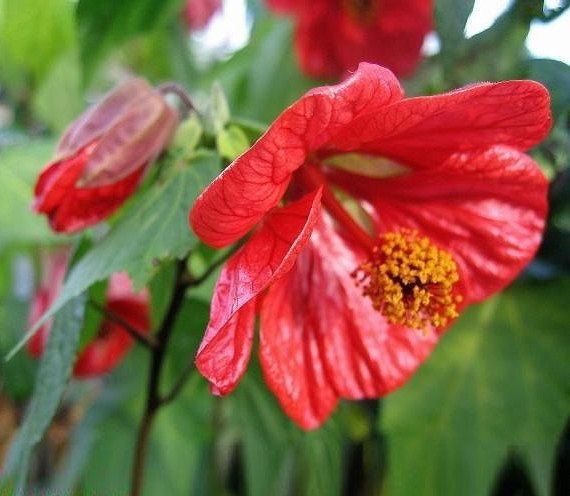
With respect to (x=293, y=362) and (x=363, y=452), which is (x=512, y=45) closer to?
(x=293, y=362)

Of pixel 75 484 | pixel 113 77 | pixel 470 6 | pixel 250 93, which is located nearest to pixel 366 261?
pixel 470 6

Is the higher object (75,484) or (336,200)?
(336,200)

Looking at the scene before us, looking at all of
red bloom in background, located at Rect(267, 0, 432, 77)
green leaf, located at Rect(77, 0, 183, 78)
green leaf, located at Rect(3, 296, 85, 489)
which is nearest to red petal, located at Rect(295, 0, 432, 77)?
red bloom in background, located at Rect(267, 0, 432, 77)

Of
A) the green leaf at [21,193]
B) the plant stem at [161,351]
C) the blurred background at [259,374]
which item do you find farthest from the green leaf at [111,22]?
the plant stem at [161,351]

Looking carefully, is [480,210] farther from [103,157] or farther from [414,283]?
[103,157]

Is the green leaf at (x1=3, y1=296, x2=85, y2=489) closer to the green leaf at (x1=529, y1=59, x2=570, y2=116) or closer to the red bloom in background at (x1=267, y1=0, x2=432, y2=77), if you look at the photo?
the green leaf at (x1=529, y1=59, x2=570, y2=116)

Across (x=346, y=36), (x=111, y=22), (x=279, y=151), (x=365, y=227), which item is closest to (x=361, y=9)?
(x=346, y=36)

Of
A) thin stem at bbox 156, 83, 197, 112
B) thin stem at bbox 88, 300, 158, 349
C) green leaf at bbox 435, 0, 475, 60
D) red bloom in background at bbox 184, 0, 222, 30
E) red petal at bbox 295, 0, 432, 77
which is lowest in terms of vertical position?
red petal at bbox 295, 0, 432, 77
